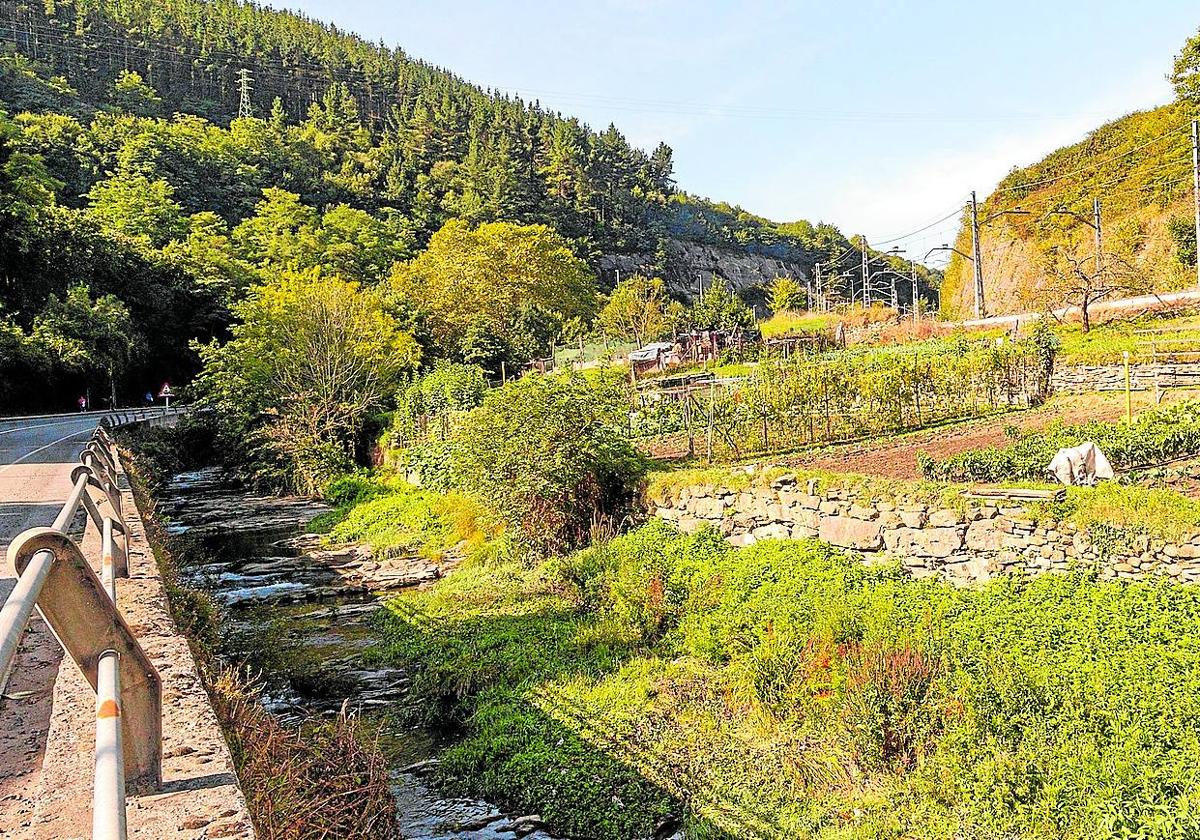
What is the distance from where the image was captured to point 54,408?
134 ft

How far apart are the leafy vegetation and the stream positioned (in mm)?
8184

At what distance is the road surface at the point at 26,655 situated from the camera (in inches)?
132

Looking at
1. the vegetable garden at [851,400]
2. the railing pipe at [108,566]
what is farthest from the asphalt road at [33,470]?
the vegetable garden at [851,400]

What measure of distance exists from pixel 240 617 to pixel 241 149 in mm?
89858

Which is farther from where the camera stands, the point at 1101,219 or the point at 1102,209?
the point at 1102,209

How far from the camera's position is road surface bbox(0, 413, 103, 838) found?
11.0 ft

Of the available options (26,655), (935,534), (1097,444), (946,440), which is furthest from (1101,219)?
(26,655)

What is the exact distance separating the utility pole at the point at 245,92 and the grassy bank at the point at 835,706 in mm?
118317

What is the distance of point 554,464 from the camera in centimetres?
1516

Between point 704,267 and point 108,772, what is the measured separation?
132 metres

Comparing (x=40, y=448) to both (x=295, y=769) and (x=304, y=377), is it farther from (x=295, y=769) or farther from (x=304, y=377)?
(x=295, y=769)

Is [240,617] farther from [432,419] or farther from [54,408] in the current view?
[54,408]

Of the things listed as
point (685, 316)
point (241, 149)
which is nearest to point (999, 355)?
point (685, 316)

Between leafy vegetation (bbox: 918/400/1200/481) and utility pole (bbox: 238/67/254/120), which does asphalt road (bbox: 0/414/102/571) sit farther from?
utility pole (bbox: 238/67/254/120)
